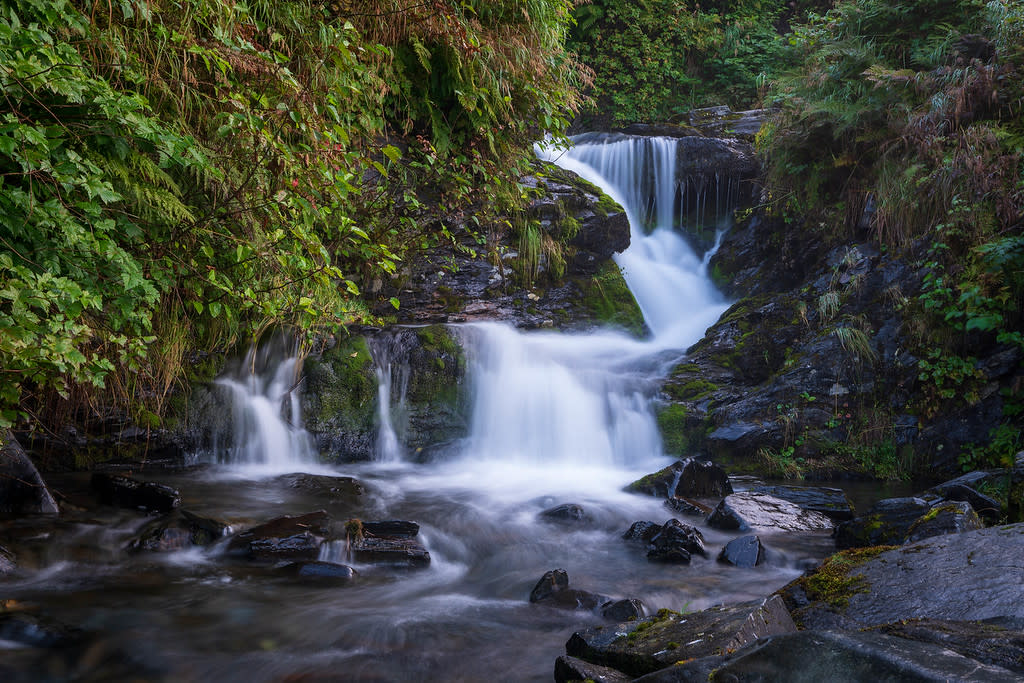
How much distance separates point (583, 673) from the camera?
2475 mm

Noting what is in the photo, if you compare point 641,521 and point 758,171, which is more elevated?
point 758,171

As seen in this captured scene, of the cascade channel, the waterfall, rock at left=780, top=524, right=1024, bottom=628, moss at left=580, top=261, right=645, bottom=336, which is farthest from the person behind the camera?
moss at left=580, top=261, right=645, bottom=336

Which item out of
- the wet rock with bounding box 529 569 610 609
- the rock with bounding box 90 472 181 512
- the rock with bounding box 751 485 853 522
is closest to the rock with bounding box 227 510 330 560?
the rock with bounding box 90 472 181 512

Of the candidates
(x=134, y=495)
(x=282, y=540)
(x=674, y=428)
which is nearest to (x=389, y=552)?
(x=282, y=540)

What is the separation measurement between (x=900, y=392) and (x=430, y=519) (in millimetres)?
5716

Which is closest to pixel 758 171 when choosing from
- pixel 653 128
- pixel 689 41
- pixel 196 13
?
pixel 653 128

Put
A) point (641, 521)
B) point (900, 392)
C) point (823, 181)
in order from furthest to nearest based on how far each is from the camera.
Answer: point (823, 181), point (900, 392), point (641, 521)

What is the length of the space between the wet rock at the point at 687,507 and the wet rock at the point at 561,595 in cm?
207

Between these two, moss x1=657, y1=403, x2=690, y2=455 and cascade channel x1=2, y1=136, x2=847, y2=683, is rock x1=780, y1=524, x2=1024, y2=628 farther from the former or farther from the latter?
moss x1=657, y1=403, x2=690, y2=455

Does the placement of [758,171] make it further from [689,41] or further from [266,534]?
[266,534]

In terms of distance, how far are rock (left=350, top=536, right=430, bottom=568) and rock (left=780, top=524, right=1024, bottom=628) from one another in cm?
256

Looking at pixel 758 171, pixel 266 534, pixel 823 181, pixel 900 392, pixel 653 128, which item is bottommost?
pixel 266 534

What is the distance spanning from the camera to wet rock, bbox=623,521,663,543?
518 centimetres

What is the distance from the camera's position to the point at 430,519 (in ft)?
18.1
